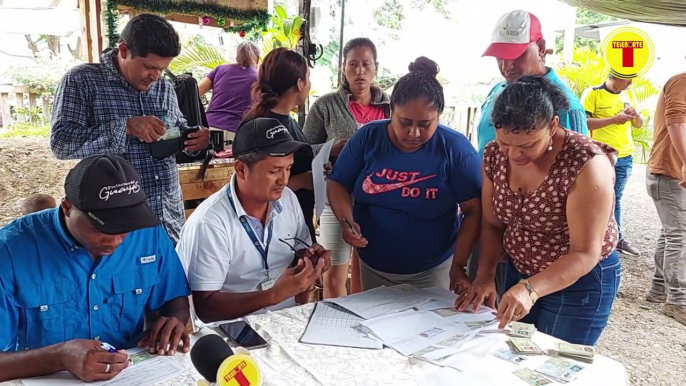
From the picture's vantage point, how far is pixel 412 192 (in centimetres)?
221

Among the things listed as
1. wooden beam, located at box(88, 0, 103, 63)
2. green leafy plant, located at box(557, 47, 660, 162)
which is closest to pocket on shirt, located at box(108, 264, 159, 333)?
wooden beam, located at box(88, 0, 103, 63)

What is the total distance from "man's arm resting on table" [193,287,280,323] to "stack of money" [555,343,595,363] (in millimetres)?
922

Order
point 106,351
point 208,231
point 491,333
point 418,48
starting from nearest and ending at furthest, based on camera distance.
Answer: point 106,351 → point 491,333 → point 208,231 → point 418,48

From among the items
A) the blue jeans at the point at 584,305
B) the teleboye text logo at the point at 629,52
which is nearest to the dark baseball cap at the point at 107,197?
the blue jeans at the point at 584,305

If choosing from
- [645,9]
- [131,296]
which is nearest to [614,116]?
[645,9]

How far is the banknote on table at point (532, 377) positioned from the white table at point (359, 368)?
0.07ft

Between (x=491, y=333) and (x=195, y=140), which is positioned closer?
(x=491, y=333)

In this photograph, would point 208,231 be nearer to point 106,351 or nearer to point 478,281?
point 106,351

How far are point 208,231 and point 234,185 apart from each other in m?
0.24

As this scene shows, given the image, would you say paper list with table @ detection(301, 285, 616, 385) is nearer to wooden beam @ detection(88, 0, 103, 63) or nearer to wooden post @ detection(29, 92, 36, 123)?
wooden beam @ detection(88, 0, 103, 63)

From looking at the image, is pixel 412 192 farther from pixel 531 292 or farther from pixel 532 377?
pixel 532 377

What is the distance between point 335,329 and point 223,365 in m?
0.65

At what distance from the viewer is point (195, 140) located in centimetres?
247

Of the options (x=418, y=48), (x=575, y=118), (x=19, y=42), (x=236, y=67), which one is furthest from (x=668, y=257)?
(x=19, y=42)
